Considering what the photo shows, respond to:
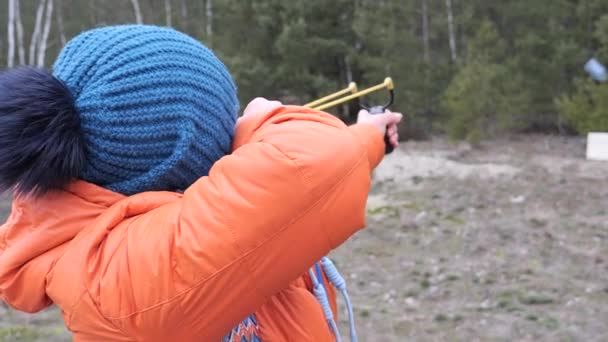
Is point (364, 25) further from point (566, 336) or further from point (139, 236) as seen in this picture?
point (139, 236)

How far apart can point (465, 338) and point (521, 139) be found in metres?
8.55

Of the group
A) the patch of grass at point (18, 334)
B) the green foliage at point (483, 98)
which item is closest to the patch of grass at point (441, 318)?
the patch of grass at point (18, 334)

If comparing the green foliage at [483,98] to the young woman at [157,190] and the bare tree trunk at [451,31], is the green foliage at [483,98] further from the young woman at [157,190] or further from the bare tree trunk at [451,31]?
the young woman at [157,190]

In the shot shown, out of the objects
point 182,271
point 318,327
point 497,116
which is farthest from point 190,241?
point 497,116

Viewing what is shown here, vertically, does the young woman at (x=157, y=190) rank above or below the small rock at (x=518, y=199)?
above

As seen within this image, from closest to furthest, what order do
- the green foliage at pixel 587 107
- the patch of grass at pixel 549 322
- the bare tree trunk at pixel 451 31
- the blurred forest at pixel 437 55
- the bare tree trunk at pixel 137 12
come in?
the patch of grass at pixel 549 322 < the green foliage at pixel 587 107 < the blurred forest at pixel 437 55 < the bare tree trunk at pixel 451 31 < the bare tree trunk at pixel 137 12

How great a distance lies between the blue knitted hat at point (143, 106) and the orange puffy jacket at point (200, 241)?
4 cm

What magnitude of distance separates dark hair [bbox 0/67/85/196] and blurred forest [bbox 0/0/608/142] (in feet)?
32.0

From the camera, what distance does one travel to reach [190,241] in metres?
0.69

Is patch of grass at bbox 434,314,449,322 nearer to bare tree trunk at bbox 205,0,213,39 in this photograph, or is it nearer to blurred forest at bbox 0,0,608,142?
blurred forest at bbox 0,0,608,142

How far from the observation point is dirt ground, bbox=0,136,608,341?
3.36 meters

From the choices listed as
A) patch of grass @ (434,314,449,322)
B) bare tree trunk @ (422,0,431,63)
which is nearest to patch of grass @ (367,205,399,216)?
patch of grass @ (434,314,449,322)

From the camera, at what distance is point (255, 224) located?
0.70 m

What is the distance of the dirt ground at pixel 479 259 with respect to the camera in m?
3.36
